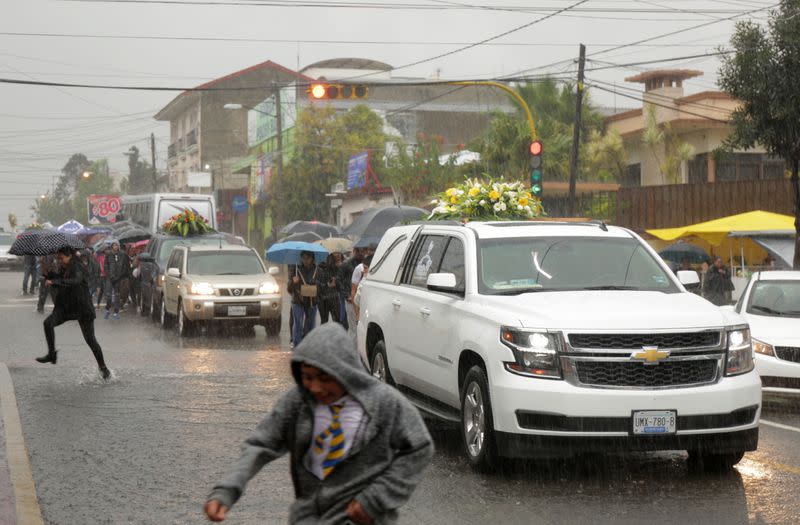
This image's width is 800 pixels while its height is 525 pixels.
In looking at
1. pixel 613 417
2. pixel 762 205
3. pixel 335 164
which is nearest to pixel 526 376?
pixel 613 417

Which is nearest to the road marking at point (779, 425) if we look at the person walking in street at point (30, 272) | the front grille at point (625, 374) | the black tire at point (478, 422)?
the front grille at point (625, 374)

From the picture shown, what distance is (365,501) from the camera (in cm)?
423

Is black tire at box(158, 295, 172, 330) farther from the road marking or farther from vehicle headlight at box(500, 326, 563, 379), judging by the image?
vehicle headlight at box(500, 326, 563, 379)

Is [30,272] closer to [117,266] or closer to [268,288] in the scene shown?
[117,266]

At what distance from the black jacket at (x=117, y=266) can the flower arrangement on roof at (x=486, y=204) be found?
17.3 meters

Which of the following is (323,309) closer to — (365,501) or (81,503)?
(81,503)

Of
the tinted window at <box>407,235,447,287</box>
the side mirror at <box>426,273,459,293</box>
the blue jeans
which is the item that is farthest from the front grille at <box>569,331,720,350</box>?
the blue jeans

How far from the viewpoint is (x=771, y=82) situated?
22.2 meters

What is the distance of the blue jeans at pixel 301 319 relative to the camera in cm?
1959

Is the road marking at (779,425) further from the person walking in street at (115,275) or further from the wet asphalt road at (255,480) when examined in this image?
the person walking in street at (115,275)

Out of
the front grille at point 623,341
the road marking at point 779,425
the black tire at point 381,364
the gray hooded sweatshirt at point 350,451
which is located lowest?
the road marking at point 779,425

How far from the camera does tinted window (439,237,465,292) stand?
10.1 m

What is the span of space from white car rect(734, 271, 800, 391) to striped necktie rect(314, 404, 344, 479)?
9.51 metres

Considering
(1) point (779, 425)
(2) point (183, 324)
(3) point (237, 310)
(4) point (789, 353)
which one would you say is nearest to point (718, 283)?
(3) point (237, 310)
